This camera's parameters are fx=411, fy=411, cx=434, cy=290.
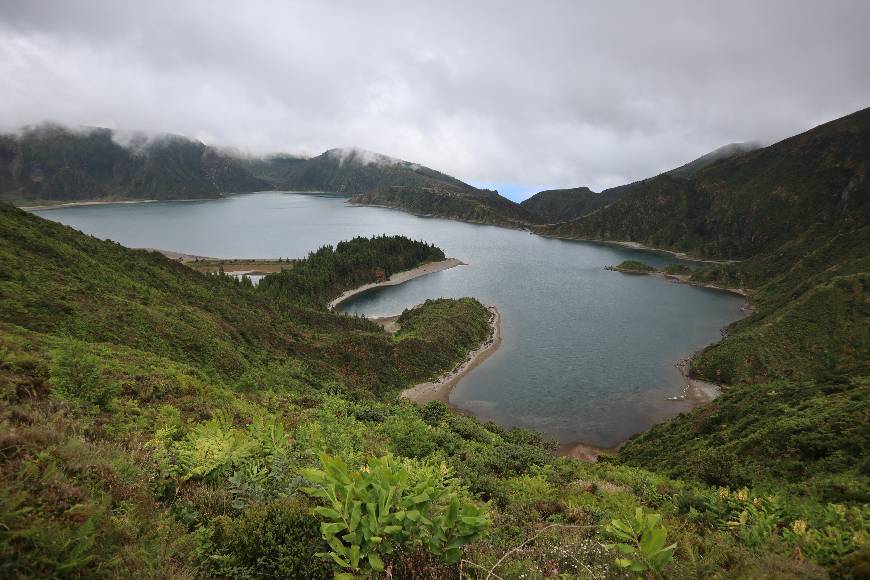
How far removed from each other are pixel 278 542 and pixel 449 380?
47084mm

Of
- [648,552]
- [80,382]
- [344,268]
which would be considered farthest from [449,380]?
[344,268]

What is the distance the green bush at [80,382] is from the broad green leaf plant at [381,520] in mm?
10385

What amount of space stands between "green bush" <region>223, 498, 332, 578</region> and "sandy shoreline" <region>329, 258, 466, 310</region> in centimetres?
8313

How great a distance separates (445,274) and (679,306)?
5979cm

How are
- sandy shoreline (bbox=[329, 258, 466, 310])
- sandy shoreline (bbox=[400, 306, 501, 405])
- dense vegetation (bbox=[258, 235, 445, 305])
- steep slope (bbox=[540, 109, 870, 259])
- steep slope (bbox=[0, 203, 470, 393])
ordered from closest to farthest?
steep slope (bbox=[0, 203, 470, 393])
sandy shoreline (bbox=[400, 306, 501, 405])
dense vegetation (bbox=[258, 235, 445, 305])
sandy shoreline (bbox=[329, 258, 466, 310])
steep slope (bbox=[540, 109, 870, 259])

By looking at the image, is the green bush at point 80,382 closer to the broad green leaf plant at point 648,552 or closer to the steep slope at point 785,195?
the broad green leaf plant at point 648,552

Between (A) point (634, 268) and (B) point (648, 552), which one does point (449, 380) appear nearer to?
(B) point (648, 552)

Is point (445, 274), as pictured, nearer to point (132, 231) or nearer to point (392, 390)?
point (392, 390)

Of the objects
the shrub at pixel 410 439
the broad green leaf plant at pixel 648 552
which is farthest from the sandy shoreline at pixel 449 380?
the broad green leaf plant at pixel 648 552

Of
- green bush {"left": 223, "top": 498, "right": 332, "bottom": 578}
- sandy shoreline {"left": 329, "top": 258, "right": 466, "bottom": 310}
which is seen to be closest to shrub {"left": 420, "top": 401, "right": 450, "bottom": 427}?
green bush {"left": 223, "top": 498, "right": 332, "bottom": 578}

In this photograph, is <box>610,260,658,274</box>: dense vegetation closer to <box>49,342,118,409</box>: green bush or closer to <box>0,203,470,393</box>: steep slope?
<box>0,203,470,393</box>: steep slope

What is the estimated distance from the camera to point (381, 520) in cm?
404

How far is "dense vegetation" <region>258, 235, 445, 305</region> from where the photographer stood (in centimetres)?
8362

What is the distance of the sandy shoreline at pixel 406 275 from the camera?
97.4 m
